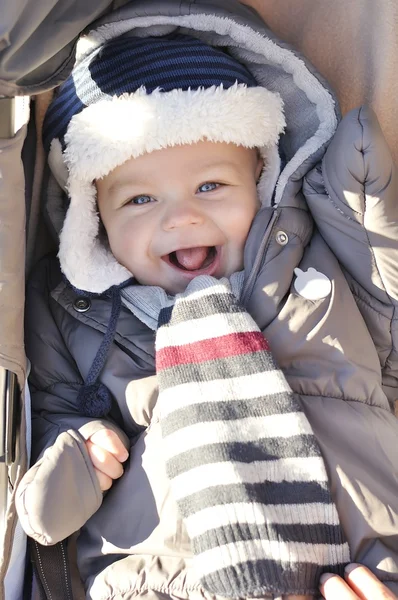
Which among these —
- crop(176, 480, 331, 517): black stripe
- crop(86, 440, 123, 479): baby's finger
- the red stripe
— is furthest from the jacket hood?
crop(176, 480, 331, 517): black stripe

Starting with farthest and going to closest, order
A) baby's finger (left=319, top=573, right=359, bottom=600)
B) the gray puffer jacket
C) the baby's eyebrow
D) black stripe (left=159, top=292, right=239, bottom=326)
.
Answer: the baby's eyebrow → black stripe (left=159, top=292, right=239, bottom=326) → the gray puffer jacket → baby's finger (left=319, top=573, right=359, bottom=600)

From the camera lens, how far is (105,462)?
1.35 m

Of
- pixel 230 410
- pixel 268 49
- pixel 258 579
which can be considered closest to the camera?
pixel 258 579

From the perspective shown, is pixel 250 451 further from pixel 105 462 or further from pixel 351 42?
pixel 351 42

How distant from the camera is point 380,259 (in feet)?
4.74

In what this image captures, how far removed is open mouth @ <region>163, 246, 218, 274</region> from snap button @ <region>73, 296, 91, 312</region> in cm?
18

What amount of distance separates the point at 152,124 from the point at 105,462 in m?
0.63

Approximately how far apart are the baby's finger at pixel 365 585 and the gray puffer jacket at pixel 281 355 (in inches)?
1.8

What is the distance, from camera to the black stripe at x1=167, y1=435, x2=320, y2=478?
1280mm

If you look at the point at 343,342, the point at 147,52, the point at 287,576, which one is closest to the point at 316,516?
the point at 287,576

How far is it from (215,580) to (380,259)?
64 centimetres

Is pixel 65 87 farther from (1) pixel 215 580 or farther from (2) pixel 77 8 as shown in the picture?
(1) pixel 215 580

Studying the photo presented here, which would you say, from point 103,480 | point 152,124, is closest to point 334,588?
point 103,480

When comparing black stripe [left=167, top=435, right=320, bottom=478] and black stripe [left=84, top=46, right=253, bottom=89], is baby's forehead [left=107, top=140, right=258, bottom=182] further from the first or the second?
black stripe [left=167, top=435, right=320, bottom=478]
